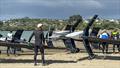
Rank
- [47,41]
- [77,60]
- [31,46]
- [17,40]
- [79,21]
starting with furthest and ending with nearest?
1. [47,41]
2. [79,21]
3. [17,40]
4. [77,60]
5. [31,46]

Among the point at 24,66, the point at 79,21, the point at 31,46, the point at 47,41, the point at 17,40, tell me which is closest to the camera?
the point at 24,66

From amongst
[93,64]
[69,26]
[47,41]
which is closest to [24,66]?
[93,64]

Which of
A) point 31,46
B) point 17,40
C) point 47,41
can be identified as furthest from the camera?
point 47,41

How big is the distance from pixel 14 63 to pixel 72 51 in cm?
796

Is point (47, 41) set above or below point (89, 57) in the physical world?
below

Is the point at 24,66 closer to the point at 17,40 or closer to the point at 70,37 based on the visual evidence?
the point at 17,40

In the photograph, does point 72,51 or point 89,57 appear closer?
point 89,57

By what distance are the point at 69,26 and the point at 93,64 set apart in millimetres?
9454

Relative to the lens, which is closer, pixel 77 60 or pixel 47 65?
pixel 47 65

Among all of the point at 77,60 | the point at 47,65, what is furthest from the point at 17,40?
the point at 47,65

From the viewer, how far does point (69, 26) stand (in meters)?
30.0

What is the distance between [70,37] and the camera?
28.0m

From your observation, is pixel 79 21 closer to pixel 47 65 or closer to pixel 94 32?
pixel 94 32

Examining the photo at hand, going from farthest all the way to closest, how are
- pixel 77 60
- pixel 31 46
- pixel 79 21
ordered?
1. pixel 79 21
2. pixel 77 60
3. pixel 31 46
